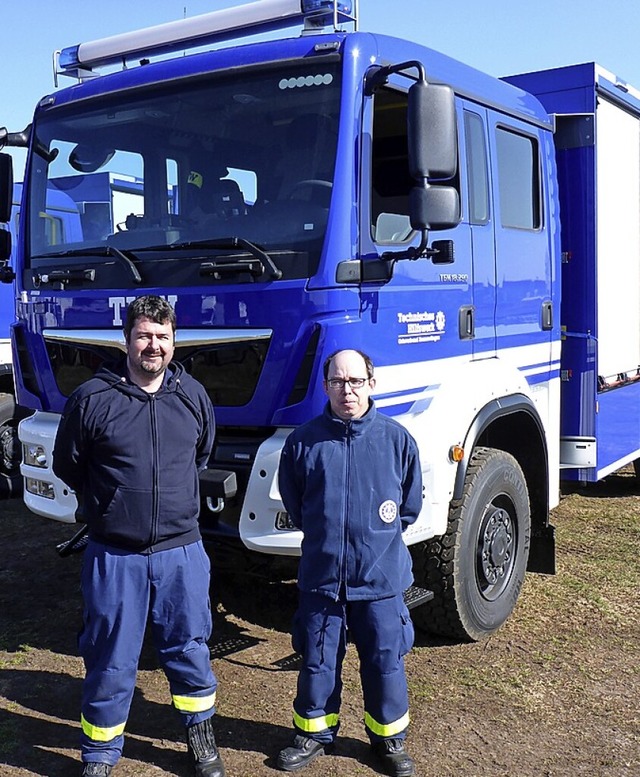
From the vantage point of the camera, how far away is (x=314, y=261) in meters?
3.59

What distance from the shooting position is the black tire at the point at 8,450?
770 centimetres

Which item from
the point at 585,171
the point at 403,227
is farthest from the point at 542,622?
the point at 585,171

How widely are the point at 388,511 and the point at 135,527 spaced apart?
0.86m

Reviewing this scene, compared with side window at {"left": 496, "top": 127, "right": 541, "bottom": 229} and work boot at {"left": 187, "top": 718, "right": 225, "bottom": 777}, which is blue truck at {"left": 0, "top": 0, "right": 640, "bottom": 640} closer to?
side window at {"left": 496, "top": 127, "right": 541, "bottom": 229}

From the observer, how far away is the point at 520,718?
371 cm

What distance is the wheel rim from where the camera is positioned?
441 cm

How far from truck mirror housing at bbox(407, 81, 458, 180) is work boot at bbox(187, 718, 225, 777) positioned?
2.16 meters

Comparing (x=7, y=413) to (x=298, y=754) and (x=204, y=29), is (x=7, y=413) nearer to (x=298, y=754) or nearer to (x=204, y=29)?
(x=204, y=29)

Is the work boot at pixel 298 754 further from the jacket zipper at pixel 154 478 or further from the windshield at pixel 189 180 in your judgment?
the windshield at pixel 189 180

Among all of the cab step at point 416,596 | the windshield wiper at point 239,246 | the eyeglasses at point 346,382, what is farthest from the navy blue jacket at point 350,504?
the windshield wiper at point 239,246

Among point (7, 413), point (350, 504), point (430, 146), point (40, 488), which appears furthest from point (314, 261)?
point (7, 413)

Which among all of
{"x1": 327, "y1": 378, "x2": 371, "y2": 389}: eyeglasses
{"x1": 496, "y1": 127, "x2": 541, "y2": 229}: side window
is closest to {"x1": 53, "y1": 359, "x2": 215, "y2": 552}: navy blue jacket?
{"x1": 327, "y1": 378, "x2": 371, "y2": 389}: eyeglasses

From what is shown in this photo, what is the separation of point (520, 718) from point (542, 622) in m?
1.11

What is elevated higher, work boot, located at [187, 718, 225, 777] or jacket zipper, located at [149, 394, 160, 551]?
jacket zipper, located at [149, 394, 160, 551]
